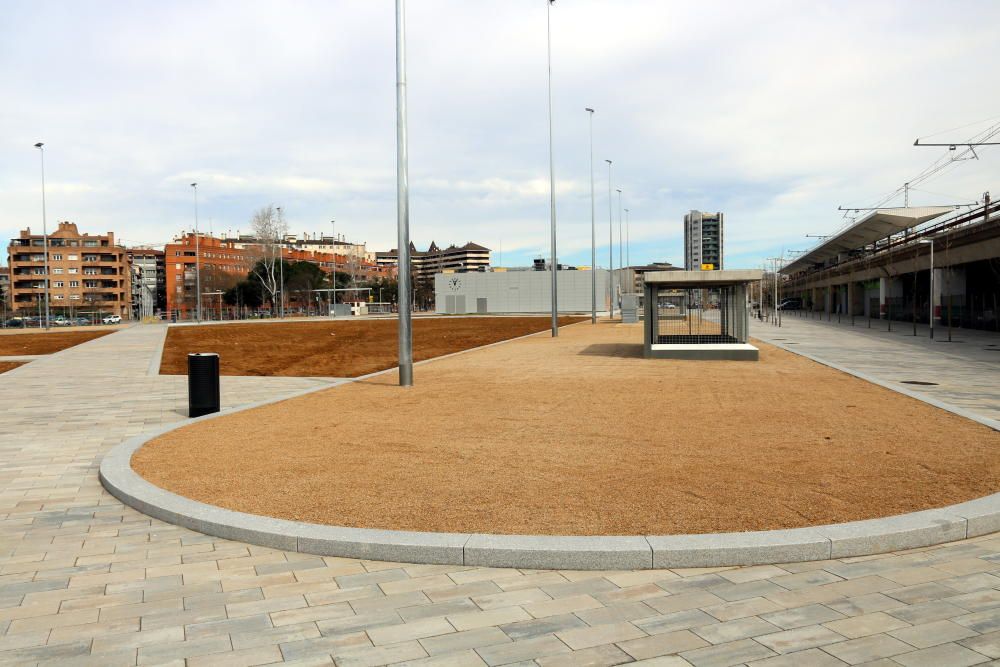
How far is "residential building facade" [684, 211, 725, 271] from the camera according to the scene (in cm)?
16325

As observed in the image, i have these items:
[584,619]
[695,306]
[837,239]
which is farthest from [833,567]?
[837,239]

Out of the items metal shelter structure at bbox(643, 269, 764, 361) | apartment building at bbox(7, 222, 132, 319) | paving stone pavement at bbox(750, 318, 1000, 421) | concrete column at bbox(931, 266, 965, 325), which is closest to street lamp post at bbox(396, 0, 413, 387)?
metal shelter structure at bbox(643, 269, 764, 361)

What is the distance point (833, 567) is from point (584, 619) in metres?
1.92

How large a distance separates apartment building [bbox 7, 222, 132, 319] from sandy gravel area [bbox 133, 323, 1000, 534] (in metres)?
112

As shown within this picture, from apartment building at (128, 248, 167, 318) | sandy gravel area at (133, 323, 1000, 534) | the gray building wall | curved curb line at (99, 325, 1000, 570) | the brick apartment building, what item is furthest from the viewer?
apartment building at (128, 248, 167, 318)

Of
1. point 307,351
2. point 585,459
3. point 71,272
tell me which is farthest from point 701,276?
point 71,272

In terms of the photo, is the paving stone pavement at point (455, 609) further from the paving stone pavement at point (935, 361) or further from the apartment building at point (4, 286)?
the apartment building at point (4, 286)

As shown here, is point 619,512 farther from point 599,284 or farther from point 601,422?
point 599,284

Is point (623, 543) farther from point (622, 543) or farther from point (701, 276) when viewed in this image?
point (701, 276)

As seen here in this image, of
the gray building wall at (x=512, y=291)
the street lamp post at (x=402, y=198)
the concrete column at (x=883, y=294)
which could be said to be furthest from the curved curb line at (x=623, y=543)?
the gray building wall at (x=512, y=291)

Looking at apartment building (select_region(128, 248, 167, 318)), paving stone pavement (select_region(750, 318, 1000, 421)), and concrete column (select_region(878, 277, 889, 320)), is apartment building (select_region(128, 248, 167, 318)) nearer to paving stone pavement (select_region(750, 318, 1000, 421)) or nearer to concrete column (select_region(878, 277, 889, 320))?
concrete column (select_region(878, 277, 889, 320))

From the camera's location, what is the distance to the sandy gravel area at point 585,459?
5918 millimetres

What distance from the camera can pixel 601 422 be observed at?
1041 centimetres

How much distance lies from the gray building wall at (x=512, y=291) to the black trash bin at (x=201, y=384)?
7912 centimetres
